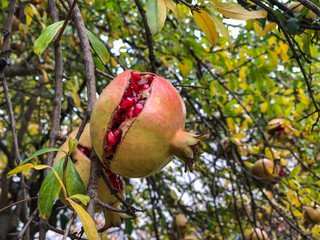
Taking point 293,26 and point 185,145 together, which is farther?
point 293,26

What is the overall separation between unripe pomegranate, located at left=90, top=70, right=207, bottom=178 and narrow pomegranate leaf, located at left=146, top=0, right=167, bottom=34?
0.40 feet

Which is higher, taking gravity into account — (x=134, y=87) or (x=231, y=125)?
(x=231, y=125)

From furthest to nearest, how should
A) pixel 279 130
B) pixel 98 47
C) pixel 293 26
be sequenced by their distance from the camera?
pixel 279 130
pixel 293 26
pixel 98 47

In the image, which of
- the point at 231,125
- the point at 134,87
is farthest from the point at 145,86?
the point at 231,125

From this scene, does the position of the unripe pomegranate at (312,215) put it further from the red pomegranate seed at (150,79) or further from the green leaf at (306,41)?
the red pomegranate seed at (150,79)

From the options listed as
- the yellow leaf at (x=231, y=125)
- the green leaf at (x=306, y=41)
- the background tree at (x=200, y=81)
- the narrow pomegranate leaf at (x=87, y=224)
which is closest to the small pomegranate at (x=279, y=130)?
the background tree at (x=200, y=81)

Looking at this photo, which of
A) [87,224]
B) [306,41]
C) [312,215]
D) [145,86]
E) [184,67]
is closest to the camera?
[87,224]

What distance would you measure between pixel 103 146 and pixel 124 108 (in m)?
0.10

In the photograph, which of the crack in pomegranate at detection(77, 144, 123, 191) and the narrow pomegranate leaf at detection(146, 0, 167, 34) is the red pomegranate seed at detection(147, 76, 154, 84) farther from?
the crack in pomegranate at detection(77, 144, 123, 191)

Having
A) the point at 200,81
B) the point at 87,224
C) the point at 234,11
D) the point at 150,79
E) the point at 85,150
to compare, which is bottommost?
the point at 87,224

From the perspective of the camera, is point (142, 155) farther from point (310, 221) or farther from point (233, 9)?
point (310, 221)

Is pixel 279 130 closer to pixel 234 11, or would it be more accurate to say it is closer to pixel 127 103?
pixel 234 11

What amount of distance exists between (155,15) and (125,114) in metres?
0.24

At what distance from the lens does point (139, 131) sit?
27.9 inches
